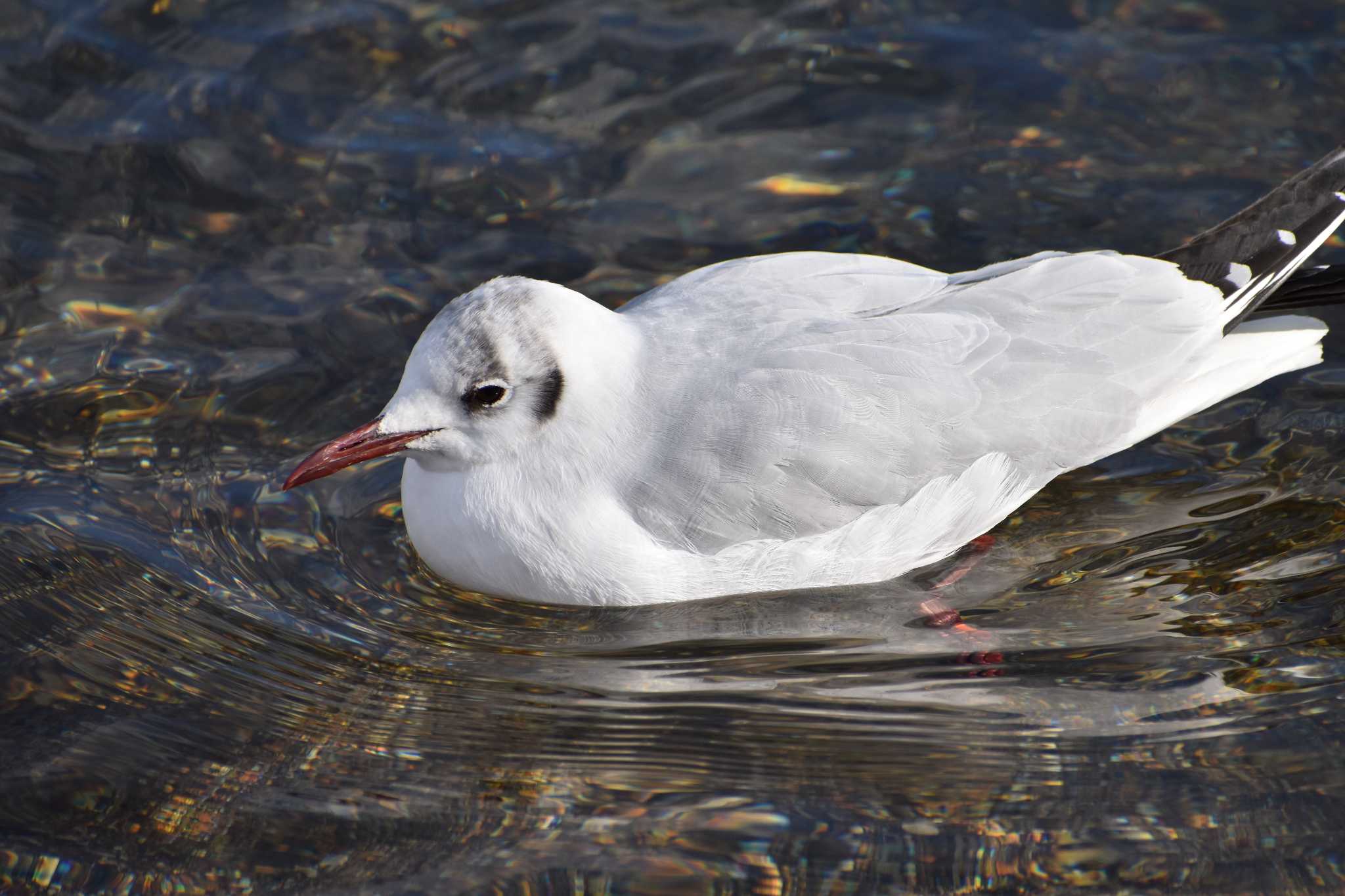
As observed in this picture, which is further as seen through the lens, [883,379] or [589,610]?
[589,610]

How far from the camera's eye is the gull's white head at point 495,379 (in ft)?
16.2

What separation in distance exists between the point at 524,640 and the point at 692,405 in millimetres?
976

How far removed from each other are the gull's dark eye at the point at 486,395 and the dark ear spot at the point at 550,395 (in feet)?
0.40

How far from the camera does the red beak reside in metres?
4.93

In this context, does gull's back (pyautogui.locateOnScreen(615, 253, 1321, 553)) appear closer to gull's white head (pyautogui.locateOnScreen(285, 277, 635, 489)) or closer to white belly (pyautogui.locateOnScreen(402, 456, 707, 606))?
white belly (pyautogui.locateOnScreen(402, 456, 707, 606))

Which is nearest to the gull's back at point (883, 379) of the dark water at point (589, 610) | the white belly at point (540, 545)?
the white belly at point (540, 545)

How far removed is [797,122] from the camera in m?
7.60

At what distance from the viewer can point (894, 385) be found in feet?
16.6

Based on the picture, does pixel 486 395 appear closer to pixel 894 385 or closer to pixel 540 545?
pixel 540 545

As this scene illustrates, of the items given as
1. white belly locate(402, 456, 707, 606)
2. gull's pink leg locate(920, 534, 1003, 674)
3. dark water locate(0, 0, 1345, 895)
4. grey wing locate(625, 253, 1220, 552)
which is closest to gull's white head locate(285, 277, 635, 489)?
white belly locate(402, 456, 707, 606)

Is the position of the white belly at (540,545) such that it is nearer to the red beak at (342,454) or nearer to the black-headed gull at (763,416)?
the black-headed gull at (763,416)

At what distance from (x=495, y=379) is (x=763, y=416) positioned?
886mm

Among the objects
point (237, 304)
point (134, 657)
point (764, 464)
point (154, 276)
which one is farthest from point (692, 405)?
point (154, 276)

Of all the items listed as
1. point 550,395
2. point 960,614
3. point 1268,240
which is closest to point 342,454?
point 550,395
